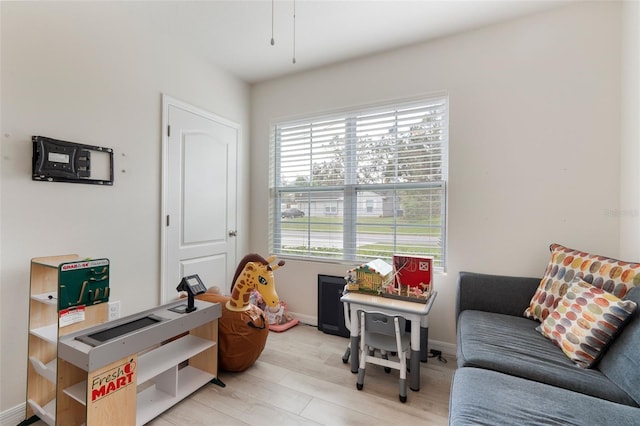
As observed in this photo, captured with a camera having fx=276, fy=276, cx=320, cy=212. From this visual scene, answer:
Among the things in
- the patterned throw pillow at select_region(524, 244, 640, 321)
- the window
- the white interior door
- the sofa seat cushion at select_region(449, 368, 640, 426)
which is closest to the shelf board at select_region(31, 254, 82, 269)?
the white interior door

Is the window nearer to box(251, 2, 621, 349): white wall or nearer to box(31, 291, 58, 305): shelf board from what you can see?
box(251, 2, 621, 349): white wall

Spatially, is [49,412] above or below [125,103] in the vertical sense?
below

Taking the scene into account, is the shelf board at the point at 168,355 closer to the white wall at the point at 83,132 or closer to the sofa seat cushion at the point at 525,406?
the white wall at the point at 83,132

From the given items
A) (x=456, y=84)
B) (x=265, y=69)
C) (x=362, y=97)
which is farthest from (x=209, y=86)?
(x=456, y=84)

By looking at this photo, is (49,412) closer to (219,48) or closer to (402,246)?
(402,246)

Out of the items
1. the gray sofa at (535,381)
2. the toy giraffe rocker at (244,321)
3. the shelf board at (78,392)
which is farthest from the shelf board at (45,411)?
the gray sofa at (535,381)

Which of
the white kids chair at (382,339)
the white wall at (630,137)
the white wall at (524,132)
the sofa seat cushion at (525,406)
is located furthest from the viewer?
the white wall at (524,132)

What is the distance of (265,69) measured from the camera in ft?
9.80

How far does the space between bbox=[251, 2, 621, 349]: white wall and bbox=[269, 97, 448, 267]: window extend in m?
0.15

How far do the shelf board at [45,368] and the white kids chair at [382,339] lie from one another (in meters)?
1.80

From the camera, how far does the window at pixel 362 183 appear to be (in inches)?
98.4

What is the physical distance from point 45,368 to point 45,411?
244 millimetres

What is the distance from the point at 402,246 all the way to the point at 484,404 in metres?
1.58

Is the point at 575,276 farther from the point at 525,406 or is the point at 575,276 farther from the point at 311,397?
the point at 311,397
